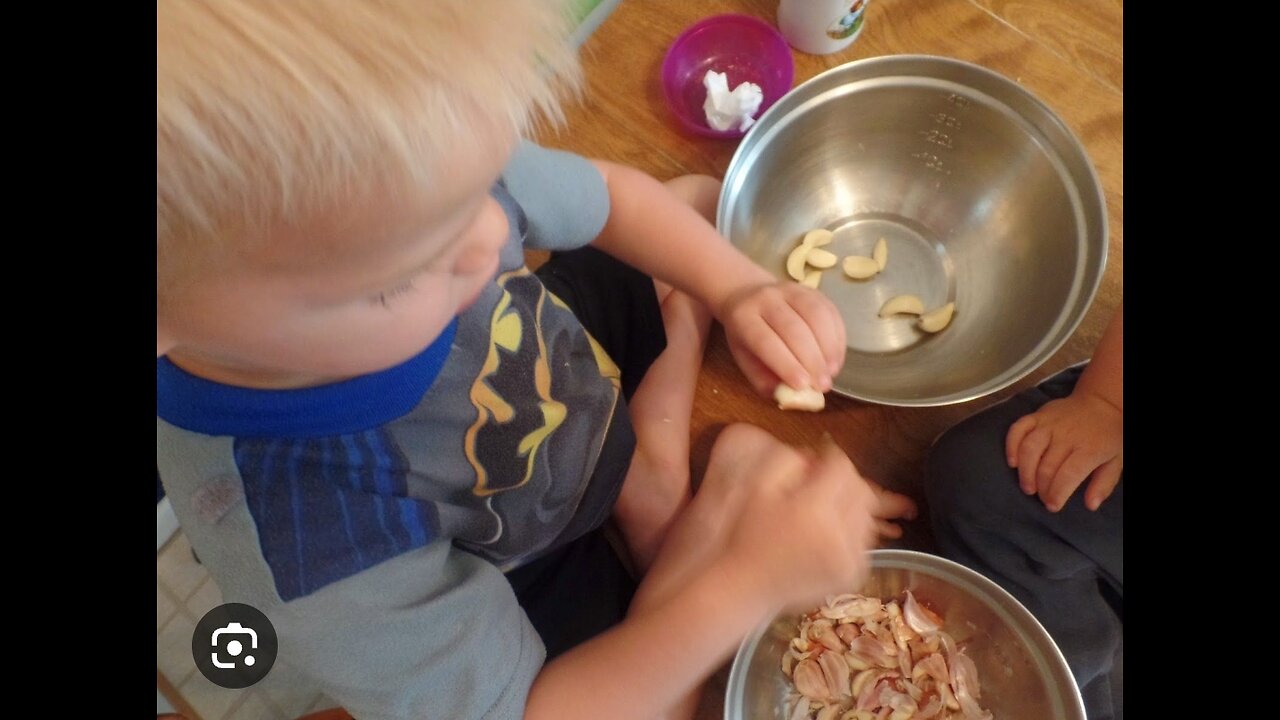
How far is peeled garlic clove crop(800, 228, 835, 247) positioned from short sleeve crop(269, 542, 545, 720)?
475mm

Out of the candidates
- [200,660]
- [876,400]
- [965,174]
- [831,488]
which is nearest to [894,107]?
[965,174]

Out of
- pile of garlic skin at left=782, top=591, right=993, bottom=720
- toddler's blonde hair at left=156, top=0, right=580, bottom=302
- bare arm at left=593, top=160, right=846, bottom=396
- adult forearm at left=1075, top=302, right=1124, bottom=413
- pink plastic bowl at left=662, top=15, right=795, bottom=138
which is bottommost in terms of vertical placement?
pile of garlic skin at left=782, top=591, right=993, bottom=720

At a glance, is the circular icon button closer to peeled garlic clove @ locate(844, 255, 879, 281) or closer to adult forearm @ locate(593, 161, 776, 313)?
adult forearm @ locate(593, 161, 776, 313)

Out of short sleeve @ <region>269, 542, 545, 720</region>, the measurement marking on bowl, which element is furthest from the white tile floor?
the measurement marking on bowl

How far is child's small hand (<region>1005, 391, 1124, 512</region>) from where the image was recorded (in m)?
0.62

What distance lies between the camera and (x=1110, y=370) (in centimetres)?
64

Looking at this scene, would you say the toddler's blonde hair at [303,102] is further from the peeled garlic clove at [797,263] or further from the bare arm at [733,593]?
the peeled garlic clove at [797,263]

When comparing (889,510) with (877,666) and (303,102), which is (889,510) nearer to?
(877,666)

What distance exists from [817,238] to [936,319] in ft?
0.45

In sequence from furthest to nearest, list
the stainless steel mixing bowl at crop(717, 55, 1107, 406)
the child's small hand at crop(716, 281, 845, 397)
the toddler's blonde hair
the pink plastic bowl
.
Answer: the pink plastic bowl < the stainless steel mixing bowl at crop(717, 55, 1107, 406) < the child's small hand at crop(716, 281, 845, 397) < the toddler's blonde hair

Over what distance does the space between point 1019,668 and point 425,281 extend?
20.2 inches

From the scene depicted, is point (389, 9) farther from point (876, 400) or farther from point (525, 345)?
A: point (876, 400)

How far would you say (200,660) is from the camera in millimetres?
532

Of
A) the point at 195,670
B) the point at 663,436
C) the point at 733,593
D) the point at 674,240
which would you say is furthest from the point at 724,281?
the point at 195,670
